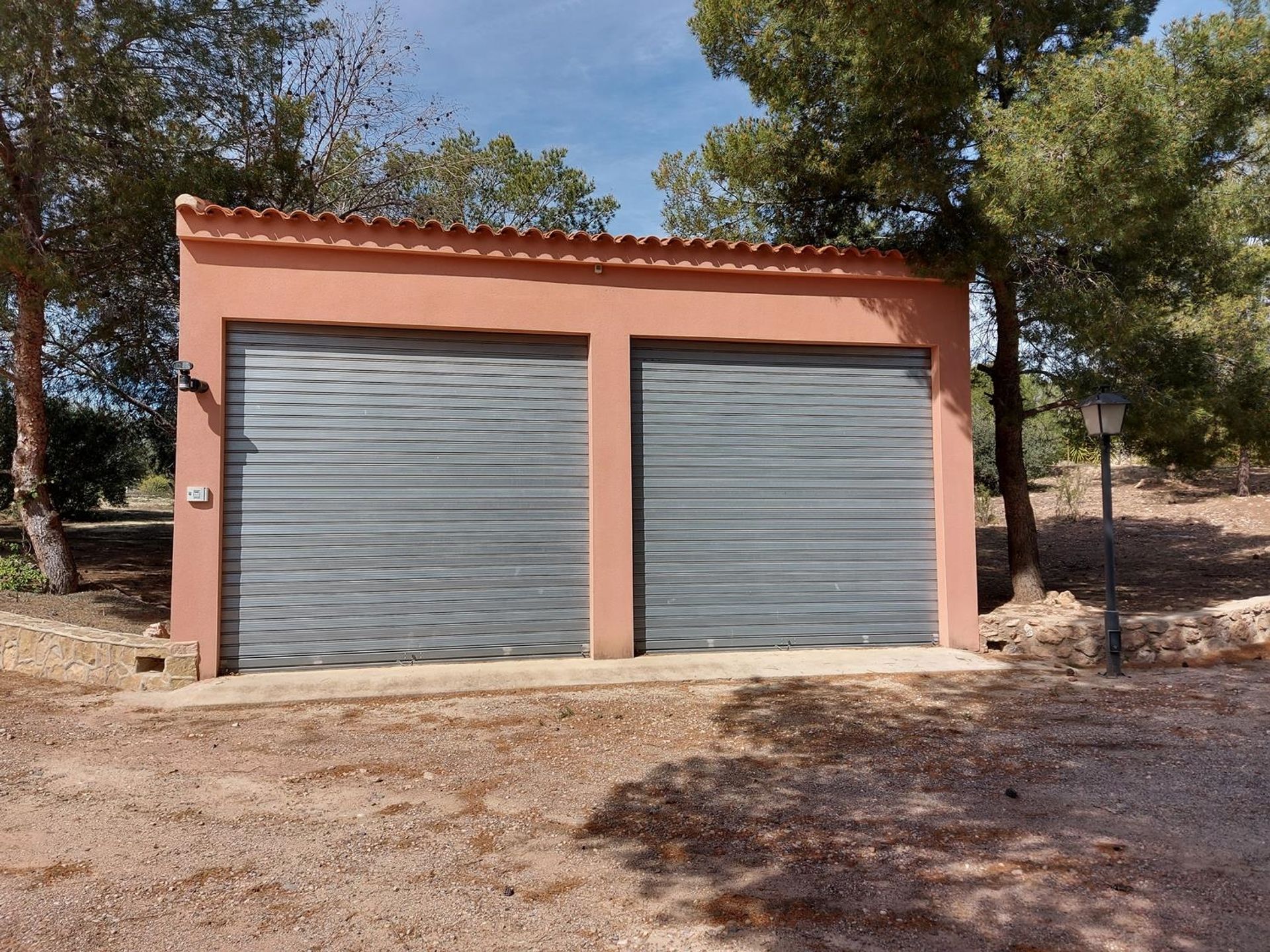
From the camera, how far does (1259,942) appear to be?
280cm

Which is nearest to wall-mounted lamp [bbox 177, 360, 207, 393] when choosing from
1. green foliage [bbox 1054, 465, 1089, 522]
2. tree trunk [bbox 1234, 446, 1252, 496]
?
green foliage [bbox 1054, 465, 1089, 522]

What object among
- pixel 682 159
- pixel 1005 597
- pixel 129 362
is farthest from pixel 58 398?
pixel 1005 597

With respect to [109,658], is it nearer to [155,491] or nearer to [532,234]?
[532,234]

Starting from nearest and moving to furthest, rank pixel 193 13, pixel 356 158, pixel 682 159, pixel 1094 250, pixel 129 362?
pixel 1094 250 < pixel 193 13 < pixel 129 362 < pixel 356 158 < pixel 682 159

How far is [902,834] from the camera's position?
3838mm

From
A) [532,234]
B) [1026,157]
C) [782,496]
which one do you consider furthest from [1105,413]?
[532,234]

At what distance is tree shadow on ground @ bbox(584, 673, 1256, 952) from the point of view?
117 inches

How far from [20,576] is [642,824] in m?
8.68

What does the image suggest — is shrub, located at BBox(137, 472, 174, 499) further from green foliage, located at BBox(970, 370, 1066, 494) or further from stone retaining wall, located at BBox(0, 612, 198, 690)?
green foliage, located at BBox(970, 370, 1066, 494)

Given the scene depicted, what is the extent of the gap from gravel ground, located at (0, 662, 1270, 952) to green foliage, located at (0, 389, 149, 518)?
11.5 metres

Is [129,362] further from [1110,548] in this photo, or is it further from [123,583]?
[1110,548]

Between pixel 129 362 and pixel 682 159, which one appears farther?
pixel 682 159

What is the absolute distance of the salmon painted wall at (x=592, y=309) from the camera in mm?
7086

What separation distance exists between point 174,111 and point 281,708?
7762 millimetres
